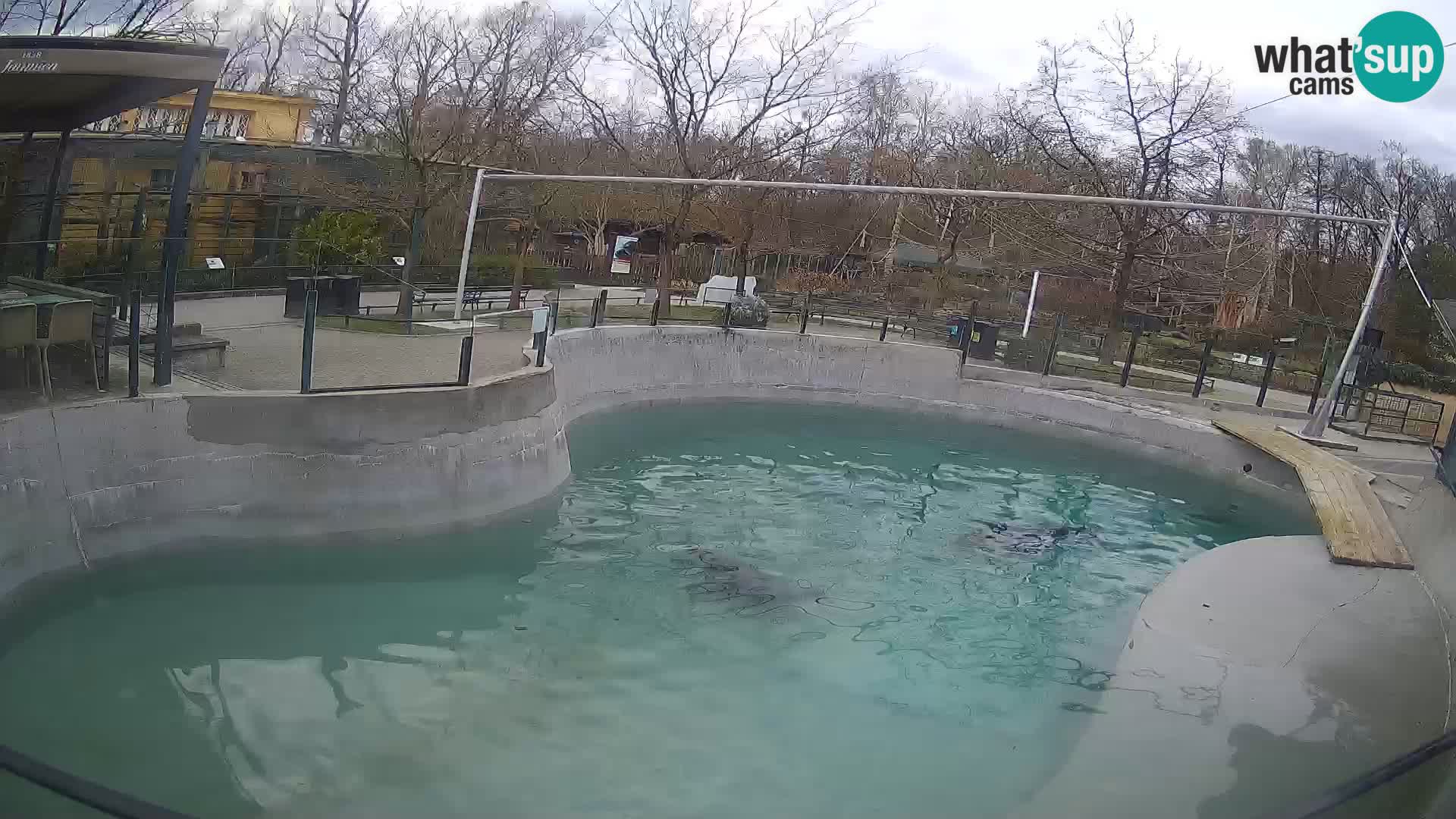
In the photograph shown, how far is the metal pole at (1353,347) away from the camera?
57.2 ft

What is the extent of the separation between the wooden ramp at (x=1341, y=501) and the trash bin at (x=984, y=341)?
575 cm

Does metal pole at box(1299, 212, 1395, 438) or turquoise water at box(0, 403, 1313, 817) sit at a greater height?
metal pole at box(1299, 212, 1395, 438)

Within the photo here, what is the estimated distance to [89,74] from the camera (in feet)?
33.8

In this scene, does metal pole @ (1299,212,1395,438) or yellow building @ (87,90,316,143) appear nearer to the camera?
metal pole @ (1299,212,1395,438)

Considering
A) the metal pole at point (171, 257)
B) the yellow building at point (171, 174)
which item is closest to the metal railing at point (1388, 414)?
the metal pole at point (171, 257)

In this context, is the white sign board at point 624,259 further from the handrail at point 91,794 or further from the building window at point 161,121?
the handrail at point 91,794

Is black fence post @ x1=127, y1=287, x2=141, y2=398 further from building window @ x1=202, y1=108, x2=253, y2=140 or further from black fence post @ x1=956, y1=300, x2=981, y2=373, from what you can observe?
black fence post @ x1=956, y1=300, x2=981, y2=373

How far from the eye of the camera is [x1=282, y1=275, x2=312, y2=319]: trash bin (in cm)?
1229

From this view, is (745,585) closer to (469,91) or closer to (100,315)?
(100,315)

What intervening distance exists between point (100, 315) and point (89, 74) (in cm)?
234

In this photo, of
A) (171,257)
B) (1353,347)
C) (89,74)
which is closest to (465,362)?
(171,257)

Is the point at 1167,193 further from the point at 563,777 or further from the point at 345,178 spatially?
the point at 563,777

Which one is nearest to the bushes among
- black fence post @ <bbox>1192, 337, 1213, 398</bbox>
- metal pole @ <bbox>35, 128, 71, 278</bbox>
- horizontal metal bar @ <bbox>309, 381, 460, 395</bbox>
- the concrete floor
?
black fence post @ <bbox>1192, 337, 1213, 398</bbox>

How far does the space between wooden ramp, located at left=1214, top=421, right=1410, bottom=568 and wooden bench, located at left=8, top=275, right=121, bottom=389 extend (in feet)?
40.6
